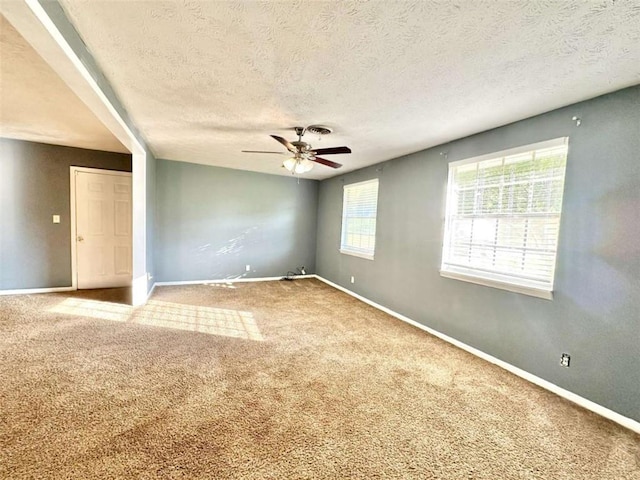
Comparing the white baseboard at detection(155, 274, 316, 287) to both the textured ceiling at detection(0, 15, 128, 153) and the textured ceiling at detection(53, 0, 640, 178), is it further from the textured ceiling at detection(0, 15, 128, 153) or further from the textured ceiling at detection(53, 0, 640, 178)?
the textured ceiling at detection(53, 0, 640, 178)

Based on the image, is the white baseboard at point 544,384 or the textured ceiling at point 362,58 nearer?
the textured ceiling at point 362,58

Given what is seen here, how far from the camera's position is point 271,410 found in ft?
6.49

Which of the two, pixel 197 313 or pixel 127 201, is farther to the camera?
pixel 127 201

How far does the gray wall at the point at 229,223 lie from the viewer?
212 inches

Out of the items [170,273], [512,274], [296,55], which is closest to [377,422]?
[512,274]

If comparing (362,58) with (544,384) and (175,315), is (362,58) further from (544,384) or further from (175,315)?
(175,315)

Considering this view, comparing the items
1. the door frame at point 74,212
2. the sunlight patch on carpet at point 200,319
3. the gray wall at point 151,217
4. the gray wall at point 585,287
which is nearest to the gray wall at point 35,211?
the door frame at point 74,212

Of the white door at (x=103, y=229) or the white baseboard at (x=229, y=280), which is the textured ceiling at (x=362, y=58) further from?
the white baseboard at (x=229, y=280)

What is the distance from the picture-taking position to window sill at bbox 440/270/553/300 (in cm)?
248

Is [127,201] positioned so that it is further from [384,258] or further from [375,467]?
[375,467]

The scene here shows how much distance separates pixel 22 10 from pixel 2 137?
4506 millimetres

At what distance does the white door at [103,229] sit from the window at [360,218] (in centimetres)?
408

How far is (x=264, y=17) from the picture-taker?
4.87 ft

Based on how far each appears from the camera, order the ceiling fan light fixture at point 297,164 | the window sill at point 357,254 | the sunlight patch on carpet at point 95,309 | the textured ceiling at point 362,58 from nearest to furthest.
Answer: the textured ceiling at point 362,58
the ceiling fan light fixture at point 297,164
the sunlight patch on carpet at point 95,309
the window sill at point 357,254
